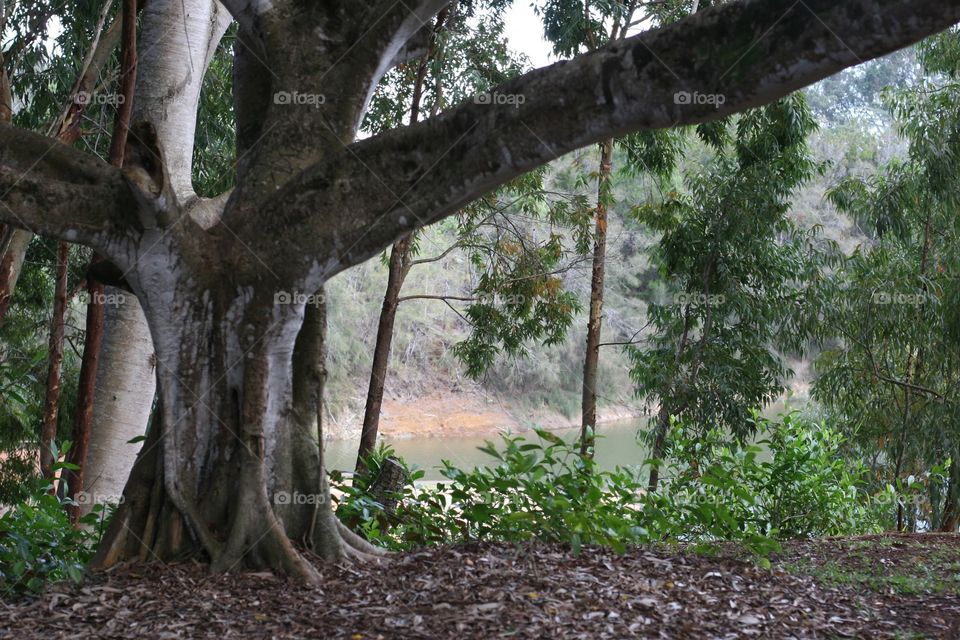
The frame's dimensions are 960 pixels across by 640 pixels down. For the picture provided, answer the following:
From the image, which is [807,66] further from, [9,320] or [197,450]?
[9,320]

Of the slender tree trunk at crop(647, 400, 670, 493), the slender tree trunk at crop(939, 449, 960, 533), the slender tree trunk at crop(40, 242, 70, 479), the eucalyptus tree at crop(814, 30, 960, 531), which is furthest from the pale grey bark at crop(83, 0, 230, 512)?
the slender tree trunk at crop(939, 449, 960, 533)

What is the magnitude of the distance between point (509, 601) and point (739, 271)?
7401mm

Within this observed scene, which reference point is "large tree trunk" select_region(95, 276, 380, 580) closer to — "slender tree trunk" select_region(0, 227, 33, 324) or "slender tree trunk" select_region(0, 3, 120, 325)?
"slender tree trunk" select_region(0, 3, 120, 325)

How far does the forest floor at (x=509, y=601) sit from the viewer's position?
2.64 meters

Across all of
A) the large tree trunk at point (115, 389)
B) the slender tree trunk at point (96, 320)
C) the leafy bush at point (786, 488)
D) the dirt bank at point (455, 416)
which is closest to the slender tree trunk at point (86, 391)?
the slender tree trunk at point (96, 320)

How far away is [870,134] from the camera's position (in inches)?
918

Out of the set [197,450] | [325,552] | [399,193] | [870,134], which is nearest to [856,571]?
[325,552]

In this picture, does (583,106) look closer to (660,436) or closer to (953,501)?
(660,436)

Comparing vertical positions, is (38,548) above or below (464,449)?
above

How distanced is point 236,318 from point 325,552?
36.4 inches

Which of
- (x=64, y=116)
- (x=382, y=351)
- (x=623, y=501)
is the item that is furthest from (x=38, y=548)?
(x=382, y=351)

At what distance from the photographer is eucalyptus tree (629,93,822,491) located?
9.34m

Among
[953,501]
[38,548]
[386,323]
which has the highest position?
[386,323]

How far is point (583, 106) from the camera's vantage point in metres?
2.60
